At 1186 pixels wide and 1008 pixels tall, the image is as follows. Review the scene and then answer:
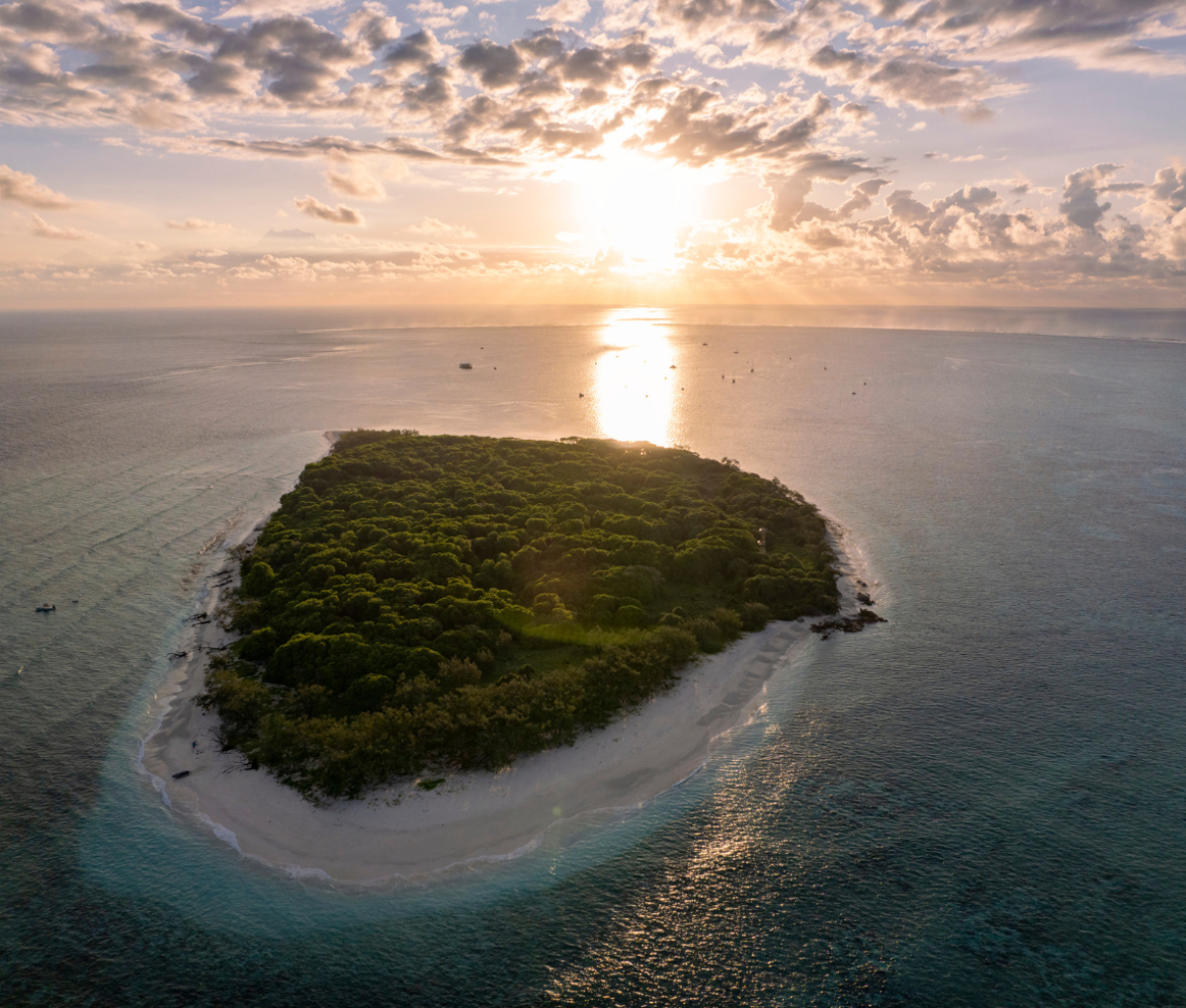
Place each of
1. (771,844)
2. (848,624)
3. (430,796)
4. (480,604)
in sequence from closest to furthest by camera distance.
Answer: (771,844) → (430,796) → (480,604) → (848,624)

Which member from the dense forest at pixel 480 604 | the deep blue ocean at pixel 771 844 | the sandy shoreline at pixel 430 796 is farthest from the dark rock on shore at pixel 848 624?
the sandy shoreline at pixel 430 796

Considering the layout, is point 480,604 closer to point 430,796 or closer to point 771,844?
point 430,796

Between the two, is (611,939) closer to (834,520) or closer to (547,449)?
(834,520)

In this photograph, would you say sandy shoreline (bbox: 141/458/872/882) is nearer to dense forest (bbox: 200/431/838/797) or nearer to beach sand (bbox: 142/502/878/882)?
beach sand (bbox: 142/502/878/882)

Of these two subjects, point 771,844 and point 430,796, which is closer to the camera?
point 771,844

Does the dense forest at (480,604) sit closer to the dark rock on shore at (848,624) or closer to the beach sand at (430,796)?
the beach sand at (430,796)

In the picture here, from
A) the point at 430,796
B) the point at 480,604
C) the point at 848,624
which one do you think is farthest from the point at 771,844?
the point at 480,604

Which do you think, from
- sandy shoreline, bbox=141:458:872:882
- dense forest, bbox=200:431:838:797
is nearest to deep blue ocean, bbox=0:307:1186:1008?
sandy shoreline, bbox=141:458:872:882
